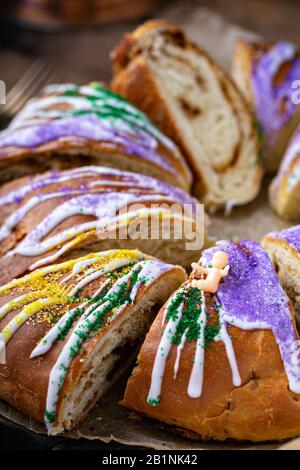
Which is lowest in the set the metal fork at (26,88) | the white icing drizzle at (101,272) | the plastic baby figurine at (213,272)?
the metal fork at (26,88)

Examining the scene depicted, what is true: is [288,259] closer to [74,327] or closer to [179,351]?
[179,351]

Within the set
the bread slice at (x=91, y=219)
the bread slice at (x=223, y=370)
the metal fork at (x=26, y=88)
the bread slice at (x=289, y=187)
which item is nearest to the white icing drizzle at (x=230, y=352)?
the bread slice at (x=223, y=370)

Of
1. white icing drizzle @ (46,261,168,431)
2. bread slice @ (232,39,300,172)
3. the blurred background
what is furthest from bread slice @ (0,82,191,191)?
the blurred background

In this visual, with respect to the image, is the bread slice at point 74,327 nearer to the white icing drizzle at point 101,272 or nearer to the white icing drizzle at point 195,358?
the white icing drizzle at point 101,272

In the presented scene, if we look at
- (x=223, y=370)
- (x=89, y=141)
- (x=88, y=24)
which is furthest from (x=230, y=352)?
(x=88, y=24)

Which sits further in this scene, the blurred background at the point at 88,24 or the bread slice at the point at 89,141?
the blurred background at the point at 88,24

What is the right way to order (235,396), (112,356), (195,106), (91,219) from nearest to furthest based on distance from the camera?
(235,396)
(112,356)
(91,219)
(195,106)

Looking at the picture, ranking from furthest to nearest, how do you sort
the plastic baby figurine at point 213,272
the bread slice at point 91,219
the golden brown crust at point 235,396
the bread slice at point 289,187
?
1. the bread slice at point 289,187
2. the bread slice at point 91,219
3. the plastic baby figurine at point 213,272
4. the golden brown crust at point 235,396
